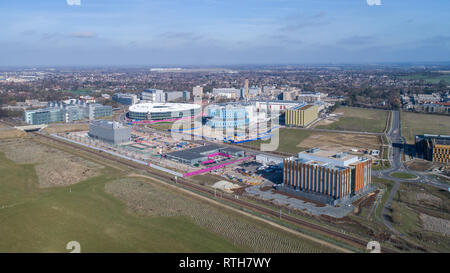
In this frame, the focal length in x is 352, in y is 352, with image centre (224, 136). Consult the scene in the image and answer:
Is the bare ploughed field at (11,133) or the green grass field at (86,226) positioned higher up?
the bare ploughed field at (11,133)

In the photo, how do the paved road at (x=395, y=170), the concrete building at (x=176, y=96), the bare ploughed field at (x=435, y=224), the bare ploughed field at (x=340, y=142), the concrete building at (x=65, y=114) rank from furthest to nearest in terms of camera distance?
the concrete building at (x=176, y=96), the concrete building at (x=65, y=114), the bare ploughed field at (x=340, y=142), the paved road at (x=395, y=170), the bare ploughed field at (x=435, y=224)

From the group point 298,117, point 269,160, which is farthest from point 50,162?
point 298,117

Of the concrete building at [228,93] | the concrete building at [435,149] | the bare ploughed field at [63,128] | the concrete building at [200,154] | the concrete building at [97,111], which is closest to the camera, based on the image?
the concrete building at [435,149]

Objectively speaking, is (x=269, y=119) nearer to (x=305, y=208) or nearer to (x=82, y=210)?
(x=305, y=208)

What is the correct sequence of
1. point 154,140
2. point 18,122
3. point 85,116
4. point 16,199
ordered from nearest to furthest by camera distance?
1. point 16,199
2. point 154,140
3. point 18,122
4. point 85,116

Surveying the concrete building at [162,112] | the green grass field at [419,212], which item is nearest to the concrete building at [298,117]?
the concrete building at [162,112]

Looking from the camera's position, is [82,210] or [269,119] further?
[269,119]

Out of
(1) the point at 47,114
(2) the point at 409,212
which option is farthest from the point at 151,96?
(2) the point at 409,212

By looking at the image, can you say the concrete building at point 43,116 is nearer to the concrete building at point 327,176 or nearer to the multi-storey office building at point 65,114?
the multi-storey office building at point 65,114
